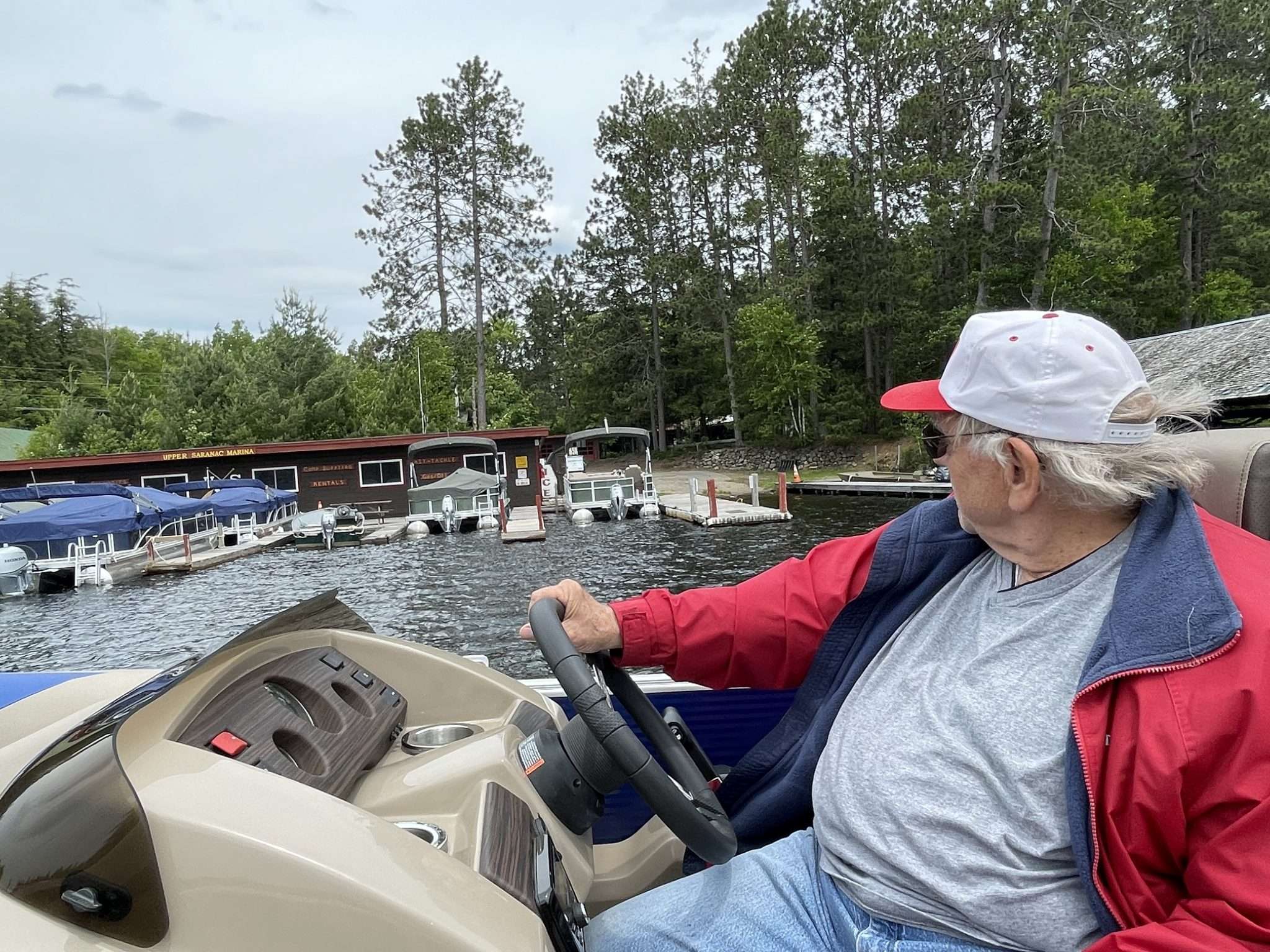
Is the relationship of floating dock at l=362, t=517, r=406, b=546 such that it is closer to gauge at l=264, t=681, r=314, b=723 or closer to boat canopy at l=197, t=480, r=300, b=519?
boat canopy at l=197, t=480, r=300, b=519

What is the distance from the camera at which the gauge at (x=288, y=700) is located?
143 cm

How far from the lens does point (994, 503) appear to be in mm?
1208

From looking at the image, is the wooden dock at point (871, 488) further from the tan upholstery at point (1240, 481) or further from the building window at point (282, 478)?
the tan upholstery at point (1240, 481)

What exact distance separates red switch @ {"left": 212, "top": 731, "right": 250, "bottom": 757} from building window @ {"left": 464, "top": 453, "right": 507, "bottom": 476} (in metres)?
25.1

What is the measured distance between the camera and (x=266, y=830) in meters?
0.90

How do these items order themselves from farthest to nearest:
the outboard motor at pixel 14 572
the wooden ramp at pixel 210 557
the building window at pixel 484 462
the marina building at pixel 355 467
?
the building window at pixel 484 462, the marina building at pixel 355 467, the wooden ramp at pixel 210 557, the outboard motor at pixel 14 572

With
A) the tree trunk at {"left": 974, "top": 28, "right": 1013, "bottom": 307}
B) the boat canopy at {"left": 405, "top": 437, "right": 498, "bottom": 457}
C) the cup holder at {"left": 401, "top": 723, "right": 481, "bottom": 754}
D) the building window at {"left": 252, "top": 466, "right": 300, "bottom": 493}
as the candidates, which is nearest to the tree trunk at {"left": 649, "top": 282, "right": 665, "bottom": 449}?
the tree trunk at {"left": 974, "top": 28, "right": 1013, "bottom": 307}

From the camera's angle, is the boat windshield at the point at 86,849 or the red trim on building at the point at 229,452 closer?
the boat windshield at the point at 86,849

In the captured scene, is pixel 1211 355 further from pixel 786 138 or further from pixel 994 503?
pixel 786 138

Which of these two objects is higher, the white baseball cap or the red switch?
the white baseball cap

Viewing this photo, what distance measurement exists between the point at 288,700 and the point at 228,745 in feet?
0.97

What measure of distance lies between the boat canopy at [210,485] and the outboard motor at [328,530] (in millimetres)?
4193

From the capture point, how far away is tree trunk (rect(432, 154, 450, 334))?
33531 mm

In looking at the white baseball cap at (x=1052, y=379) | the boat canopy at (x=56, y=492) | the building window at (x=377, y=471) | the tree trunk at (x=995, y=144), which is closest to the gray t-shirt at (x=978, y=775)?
the white baseball cap at (x=1052, y=379)
